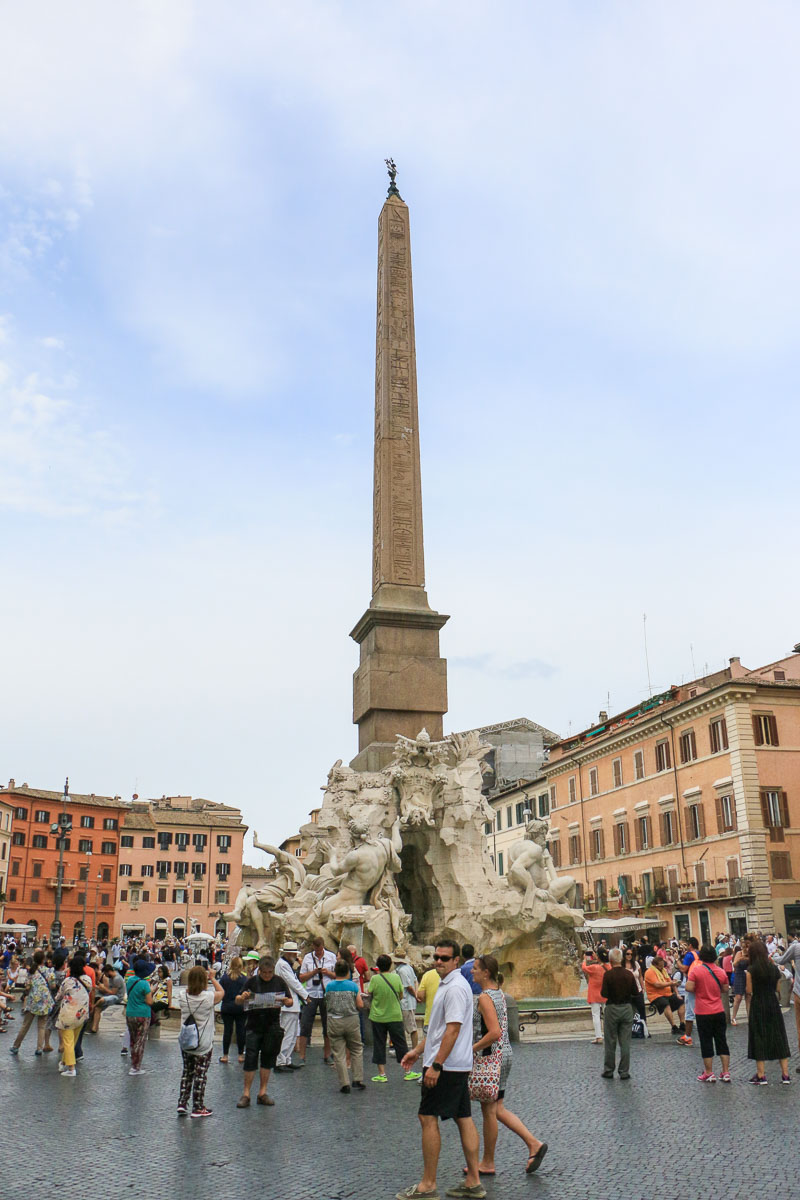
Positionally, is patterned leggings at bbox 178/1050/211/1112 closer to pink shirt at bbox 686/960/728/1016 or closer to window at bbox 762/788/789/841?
pink shirt at bbox 686/960/728/1016

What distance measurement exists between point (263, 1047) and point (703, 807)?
2730cm

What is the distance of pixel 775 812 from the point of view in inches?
1222

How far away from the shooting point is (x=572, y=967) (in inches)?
563

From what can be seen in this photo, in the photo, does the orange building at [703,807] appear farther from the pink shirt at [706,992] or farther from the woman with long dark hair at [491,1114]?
the woman with long dark hair at [491,1114]

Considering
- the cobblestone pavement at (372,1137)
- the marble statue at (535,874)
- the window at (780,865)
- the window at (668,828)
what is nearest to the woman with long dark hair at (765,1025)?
the cobblestone pavement at (372,1137)

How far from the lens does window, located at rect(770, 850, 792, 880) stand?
3028 cm

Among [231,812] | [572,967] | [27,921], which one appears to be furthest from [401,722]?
[231,812]

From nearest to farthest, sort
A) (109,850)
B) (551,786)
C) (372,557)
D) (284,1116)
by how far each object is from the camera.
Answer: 1. (284,1116)
2. (372,557)
3. (551,786)
4. (109,850)

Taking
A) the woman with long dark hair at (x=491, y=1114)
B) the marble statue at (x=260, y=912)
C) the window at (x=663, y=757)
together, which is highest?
the window at (x=663, y=757)

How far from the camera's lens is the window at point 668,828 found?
112 feet

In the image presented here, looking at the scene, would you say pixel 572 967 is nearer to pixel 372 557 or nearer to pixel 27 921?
pixel 372 557

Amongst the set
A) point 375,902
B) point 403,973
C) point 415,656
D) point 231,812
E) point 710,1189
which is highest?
point 231,812

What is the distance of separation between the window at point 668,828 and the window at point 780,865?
13.1 ft

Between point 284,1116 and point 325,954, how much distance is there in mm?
3325
